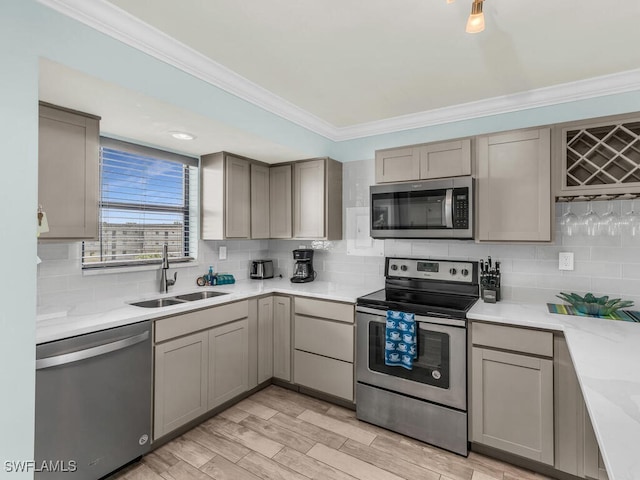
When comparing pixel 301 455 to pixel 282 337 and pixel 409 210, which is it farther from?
pixel 409 210

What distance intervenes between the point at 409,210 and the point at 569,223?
1.10 meters

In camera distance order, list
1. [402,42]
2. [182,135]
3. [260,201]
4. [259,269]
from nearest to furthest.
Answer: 1. [402,42]
2. [182,135]
3. [260,201]
4. [259,269]

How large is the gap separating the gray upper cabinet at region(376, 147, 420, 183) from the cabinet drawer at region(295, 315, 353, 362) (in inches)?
50.4

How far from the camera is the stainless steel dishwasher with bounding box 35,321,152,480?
167cm

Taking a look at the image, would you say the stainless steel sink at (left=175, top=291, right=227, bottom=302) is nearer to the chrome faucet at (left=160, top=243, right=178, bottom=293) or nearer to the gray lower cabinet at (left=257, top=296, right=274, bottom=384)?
the chrome faucet at (left=160, top=243, right=178, bottom=293)

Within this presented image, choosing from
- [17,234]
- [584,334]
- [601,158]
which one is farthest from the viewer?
[601,158]

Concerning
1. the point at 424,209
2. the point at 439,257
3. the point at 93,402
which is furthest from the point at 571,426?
the point at 93,402

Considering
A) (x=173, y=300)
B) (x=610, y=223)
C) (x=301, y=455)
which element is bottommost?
(x=301, y=455)

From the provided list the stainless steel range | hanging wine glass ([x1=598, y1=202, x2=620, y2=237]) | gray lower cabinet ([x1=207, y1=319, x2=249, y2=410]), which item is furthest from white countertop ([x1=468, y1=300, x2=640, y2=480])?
gray lower cabinet ([x1=207, y1=319, x2=249, y2=410])

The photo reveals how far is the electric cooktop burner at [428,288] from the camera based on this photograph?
238cm

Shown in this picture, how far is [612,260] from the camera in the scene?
2297 mm

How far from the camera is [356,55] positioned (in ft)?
6.74

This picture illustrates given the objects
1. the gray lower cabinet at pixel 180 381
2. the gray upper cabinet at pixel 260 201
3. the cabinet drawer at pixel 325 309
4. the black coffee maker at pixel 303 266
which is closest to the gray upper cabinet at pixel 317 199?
the black coffee maker at pixel 303 266

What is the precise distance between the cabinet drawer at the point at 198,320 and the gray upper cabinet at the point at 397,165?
63.0 inches
